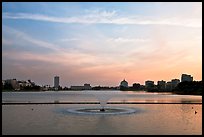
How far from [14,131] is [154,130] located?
6.20 m

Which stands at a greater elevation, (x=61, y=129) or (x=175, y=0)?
(x=175, y=0)

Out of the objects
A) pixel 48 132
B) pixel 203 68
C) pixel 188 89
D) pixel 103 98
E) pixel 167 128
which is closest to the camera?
pixel 203 68

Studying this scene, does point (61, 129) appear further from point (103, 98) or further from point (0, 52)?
point (103, 98)

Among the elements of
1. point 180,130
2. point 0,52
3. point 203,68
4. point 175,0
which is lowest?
point 180,130

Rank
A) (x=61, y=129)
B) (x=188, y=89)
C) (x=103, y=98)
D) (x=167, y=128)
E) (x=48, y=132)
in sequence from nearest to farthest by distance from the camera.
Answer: (x=48, y=132), (x=61, y=129), (x=167, y=128), (x=103, y=98), (x=188, y=89)

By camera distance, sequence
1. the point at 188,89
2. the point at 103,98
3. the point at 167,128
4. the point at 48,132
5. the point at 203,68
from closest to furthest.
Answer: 1. the point at 203,68
2. the point at 48,132
3. the point at 167,128
4. the point at 103,98
5. the point at 188,89

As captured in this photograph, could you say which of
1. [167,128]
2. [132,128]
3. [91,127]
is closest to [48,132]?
[91,127]

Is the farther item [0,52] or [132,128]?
[132,128]

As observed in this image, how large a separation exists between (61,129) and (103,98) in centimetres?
1361

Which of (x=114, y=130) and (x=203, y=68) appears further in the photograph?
(x=114, y=130)

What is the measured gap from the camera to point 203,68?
301 centimetres

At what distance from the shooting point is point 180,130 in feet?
42.9

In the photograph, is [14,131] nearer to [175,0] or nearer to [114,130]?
[114,130]

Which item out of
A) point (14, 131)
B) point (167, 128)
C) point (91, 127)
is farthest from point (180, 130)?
point (14, 131)
